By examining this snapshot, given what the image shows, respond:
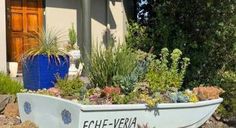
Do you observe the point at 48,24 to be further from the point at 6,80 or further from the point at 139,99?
the point at 139,99

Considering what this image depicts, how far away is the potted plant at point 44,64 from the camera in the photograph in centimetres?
826

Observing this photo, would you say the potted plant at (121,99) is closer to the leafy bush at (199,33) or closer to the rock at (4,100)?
the rock at (4,100)

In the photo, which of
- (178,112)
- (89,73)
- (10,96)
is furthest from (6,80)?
(178,112)

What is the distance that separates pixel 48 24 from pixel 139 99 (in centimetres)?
646

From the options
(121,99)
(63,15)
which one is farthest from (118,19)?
(121,99)

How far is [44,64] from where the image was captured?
325 inches

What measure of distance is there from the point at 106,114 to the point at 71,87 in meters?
1.06

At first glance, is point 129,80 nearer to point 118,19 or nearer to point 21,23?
point 21,23

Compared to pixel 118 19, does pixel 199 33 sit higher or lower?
lower

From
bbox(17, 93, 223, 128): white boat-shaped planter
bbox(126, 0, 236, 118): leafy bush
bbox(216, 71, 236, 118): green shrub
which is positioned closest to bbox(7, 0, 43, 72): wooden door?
bbox(126, 0, 236, 118): leafy bush

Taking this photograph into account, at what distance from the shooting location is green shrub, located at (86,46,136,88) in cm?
733

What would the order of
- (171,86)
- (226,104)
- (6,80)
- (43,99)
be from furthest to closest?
(226,104) → (6,80) → (171,86) → (43,99)

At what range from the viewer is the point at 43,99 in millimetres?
6496

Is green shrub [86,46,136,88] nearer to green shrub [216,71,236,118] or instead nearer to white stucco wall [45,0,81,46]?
green shrub [216,71,236,118]
